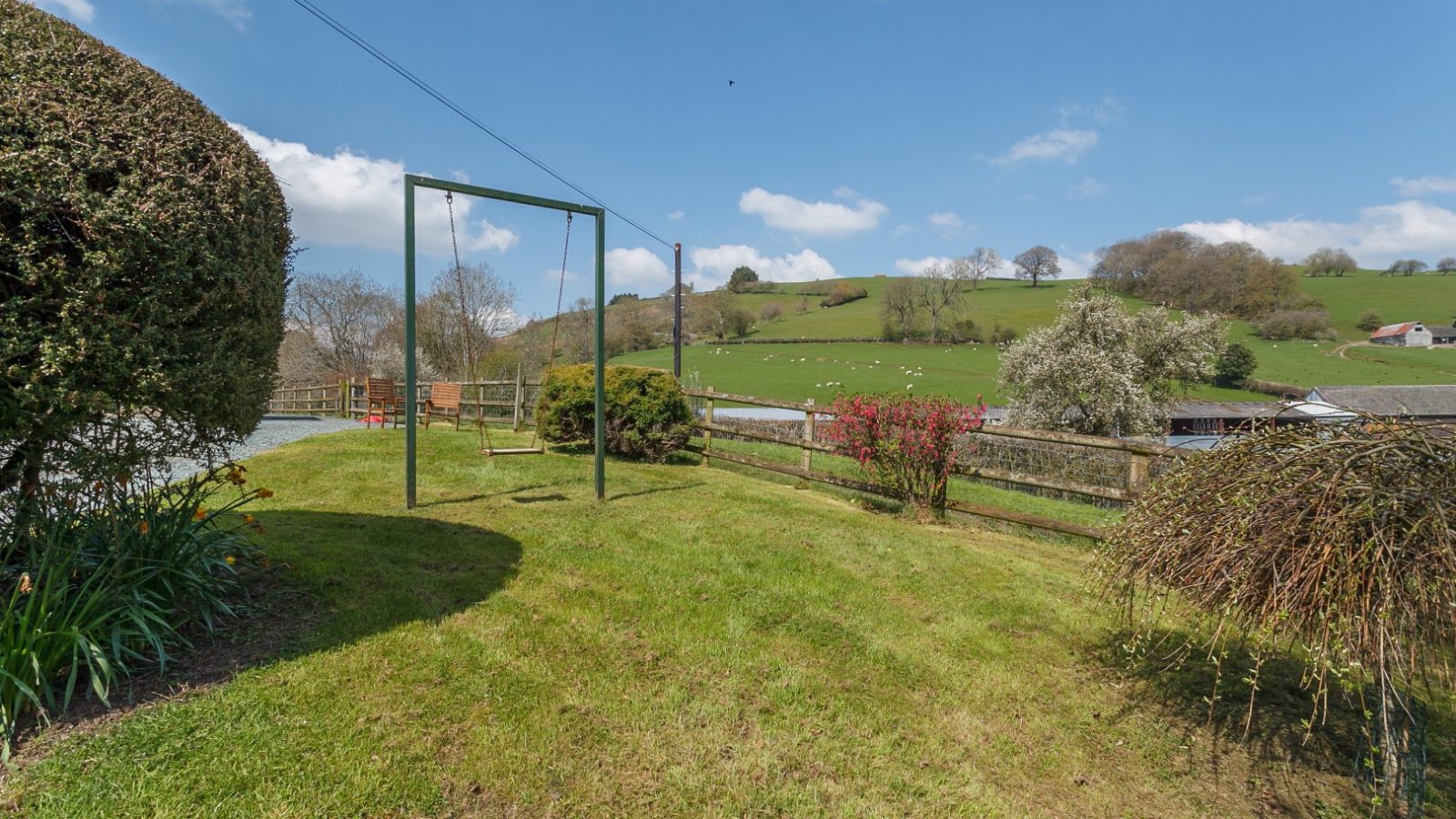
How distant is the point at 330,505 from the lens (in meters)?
5.73

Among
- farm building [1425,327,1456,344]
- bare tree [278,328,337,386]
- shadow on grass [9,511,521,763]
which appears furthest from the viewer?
farm building [1425,327,1456,344]

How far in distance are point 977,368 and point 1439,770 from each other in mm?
44347

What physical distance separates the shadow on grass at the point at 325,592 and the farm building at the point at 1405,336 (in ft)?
251

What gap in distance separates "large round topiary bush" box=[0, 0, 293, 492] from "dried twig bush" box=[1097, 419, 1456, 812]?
4.45m

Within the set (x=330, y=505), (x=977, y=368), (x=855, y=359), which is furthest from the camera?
(x=855, y=359)

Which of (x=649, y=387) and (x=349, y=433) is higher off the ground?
(x=649, y=387)

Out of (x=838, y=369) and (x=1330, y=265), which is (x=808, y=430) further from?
(x=1330, y=265)

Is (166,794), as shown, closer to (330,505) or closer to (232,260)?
(232,260)

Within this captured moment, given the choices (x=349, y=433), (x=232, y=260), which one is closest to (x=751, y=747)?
(x=232, y=260)

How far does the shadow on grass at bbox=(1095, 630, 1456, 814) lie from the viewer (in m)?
2.77

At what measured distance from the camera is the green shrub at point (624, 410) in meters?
9.84

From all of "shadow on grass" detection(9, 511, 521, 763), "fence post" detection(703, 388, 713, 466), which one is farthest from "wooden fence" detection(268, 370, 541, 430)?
"shadow on grass" detection(9, 511, 521, 763)

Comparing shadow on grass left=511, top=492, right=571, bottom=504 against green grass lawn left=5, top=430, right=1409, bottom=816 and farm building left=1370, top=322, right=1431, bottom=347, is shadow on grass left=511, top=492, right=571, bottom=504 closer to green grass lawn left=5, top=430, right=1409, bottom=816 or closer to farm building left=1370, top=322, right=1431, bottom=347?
green grass lawn left=5, top=430, right=1409, bottom=816

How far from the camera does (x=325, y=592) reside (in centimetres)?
363
